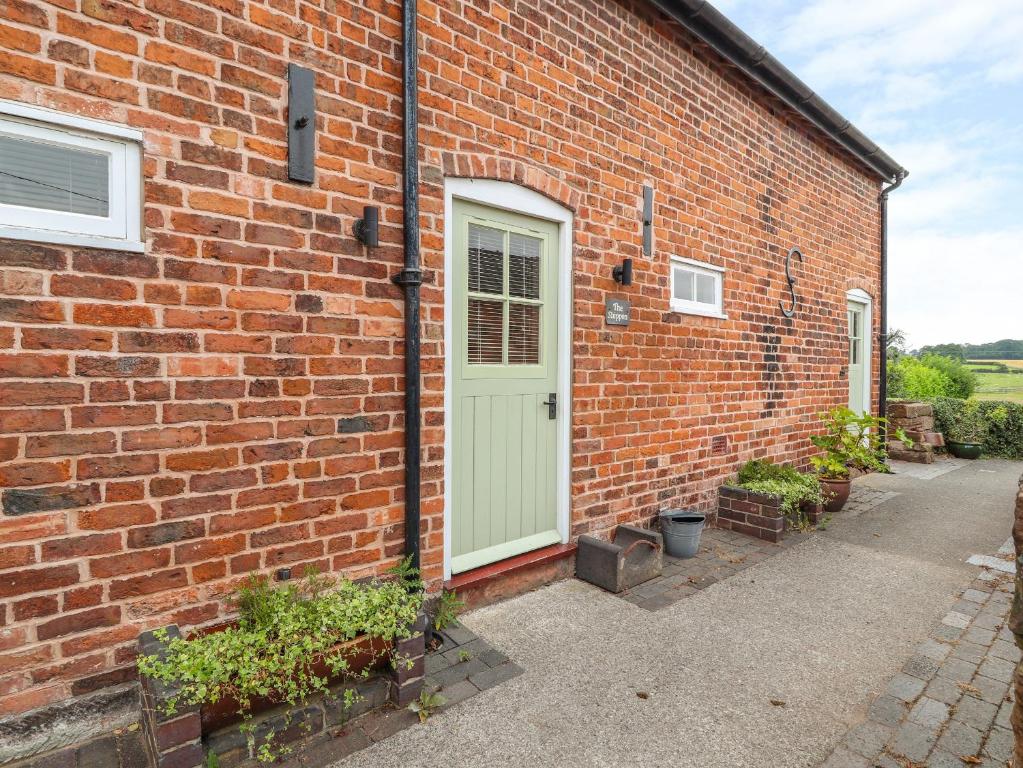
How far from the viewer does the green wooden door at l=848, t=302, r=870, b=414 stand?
25.0 feet

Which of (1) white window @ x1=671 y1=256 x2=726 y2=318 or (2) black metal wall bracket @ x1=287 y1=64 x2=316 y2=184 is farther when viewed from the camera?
(1) white window @ x1=671 y1=256 x2=726 y2=318

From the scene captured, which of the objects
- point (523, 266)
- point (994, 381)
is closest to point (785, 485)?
point (523, 266)

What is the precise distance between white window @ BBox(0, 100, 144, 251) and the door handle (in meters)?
2.39

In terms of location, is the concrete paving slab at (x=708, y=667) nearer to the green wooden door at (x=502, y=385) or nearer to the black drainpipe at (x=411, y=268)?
the green wooden door at (x=502, y=385)

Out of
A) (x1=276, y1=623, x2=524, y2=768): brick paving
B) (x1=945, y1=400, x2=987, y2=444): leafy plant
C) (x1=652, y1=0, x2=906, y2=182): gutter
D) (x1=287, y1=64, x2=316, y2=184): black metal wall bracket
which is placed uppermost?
(x1=652, y1=0, x2=906, y2=182): gutter

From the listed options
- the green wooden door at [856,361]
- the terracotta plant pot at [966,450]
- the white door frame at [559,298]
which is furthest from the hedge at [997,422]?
the white door frame at [559,298]

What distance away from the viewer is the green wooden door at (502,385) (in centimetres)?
316

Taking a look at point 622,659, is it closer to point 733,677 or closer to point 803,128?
point 733,677

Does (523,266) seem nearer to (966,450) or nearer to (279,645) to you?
(279,645)

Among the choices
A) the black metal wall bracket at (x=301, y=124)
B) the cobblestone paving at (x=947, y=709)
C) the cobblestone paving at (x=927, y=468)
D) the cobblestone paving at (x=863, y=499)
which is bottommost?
the cobblestone paving at (x=947, y=709)

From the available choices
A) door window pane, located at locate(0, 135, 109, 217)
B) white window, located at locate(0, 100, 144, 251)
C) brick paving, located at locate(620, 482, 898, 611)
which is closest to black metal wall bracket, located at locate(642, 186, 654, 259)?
brick paving, located at locate(620, 482, 898, 611)

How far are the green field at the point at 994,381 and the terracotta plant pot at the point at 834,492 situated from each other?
260 inches

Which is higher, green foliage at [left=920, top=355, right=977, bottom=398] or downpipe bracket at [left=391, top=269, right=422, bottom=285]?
downpipe bracket at [left=391, top=269, right=422, bottom=285]

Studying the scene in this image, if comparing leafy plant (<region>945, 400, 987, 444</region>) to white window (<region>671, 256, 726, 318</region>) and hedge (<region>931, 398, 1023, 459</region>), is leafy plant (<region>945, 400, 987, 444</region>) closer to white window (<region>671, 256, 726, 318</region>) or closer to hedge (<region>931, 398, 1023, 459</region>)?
hedge (<region>931, 398, 1023, 459</region>)
